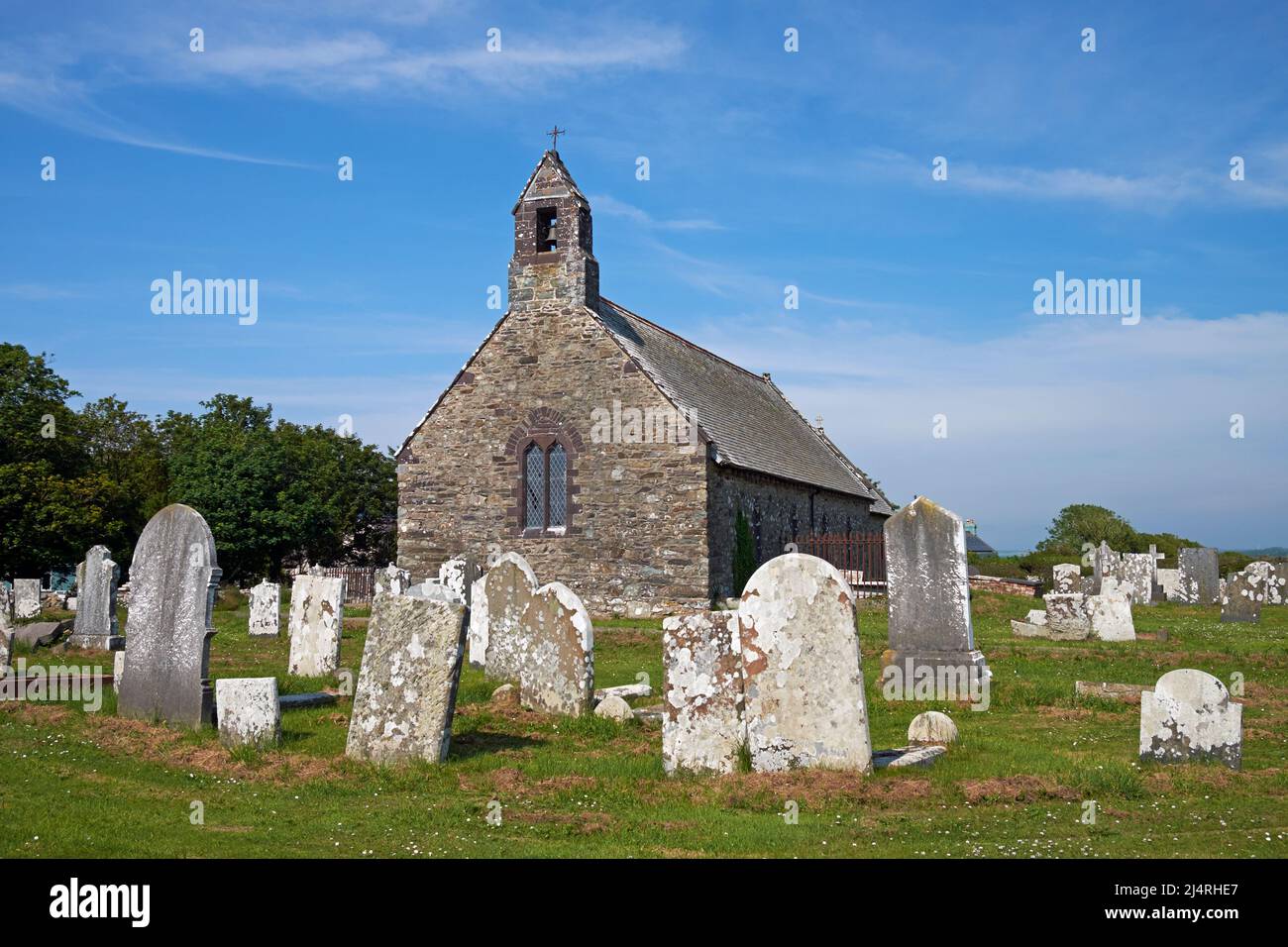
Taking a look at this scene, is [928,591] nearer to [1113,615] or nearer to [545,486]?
[1113,615]

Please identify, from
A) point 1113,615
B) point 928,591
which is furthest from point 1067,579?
point 928,591

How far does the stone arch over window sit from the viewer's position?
2850 cm

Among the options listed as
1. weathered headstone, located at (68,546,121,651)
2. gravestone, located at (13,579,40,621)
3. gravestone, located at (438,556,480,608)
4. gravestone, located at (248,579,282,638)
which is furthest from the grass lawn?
gravestone, located at (13,579,40,621)

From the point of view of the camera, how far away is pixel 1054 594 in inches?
878

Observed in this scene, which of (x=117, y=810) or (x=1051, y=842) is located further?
(x=117, y=810)

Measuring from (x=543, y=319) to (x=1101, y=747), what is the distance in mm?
20839

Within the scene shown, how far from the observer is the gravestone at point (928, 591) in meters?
14.4

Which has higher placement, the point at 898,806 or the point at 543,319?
the point at 543,319

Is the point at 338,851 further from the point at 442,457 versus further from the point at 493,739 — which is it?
the point at 442,457

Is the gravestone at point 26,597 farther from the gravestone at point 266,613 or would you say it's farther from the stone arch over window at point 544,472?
the stone arch over window at point 544,472

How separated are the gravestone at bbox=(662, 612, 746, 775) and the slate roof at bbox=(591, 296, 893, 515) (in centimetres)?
1772

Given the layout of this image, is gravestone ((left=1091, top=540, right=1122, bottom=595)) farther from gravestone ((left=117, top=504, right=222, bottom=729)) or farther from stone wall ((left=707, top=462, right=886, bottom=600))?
gravestone ((left=117, top=504, right=222, bottom=729))
